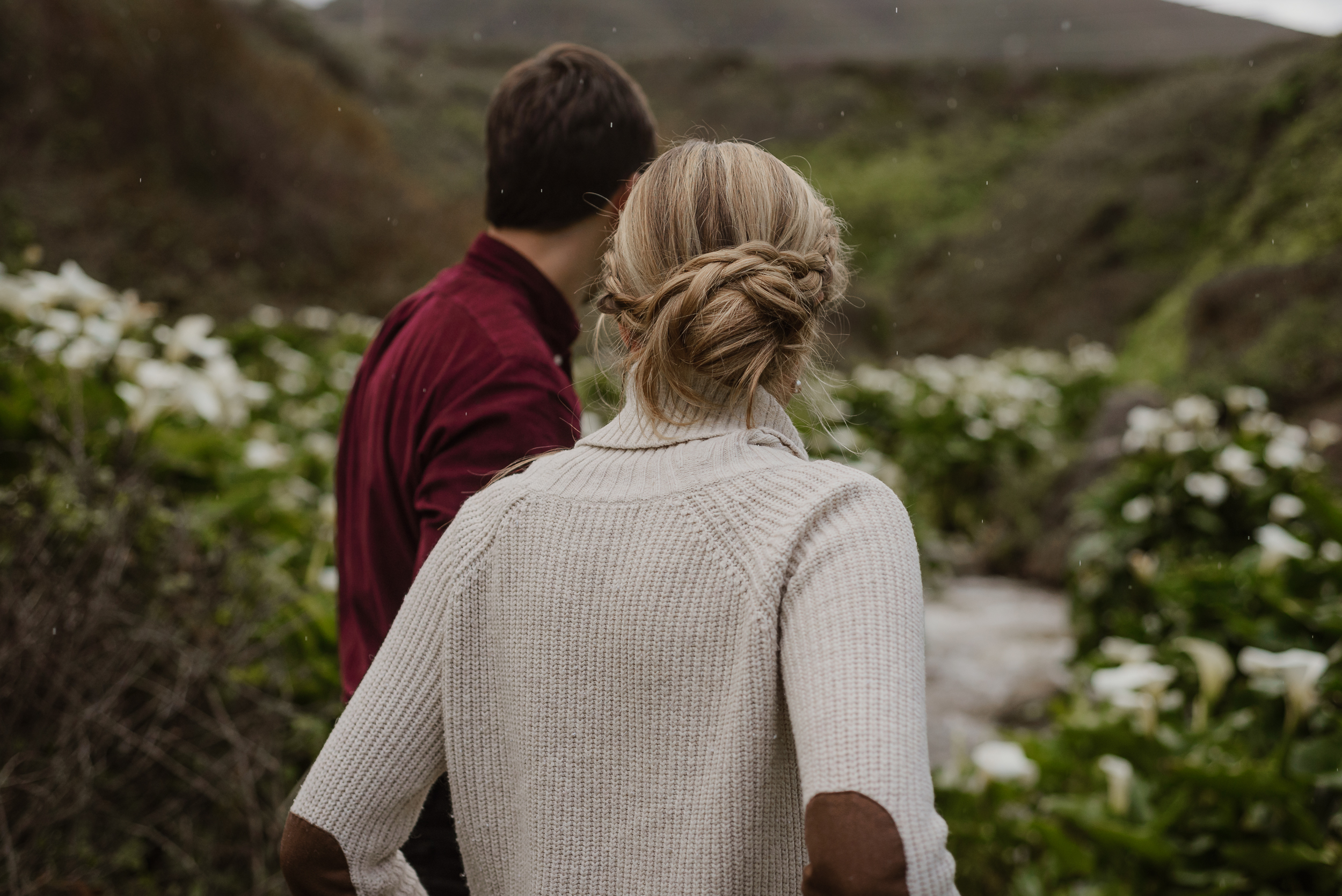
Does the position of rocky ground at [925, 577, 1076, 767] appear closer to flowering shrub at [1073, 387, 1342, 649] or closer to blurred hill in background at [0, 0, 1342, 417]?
flowering shrub at [1073, 387, 1342, 649]

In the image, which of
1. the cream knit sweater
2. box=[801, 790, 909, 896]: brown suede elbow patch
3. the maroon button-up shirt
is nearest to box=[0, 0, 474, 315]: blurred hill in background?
the maroon button-up shirt

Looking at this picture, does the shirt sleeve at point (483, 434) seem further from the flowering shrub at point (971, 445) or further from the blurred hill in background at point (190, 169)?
the blurred hill in background at point (190, 169)

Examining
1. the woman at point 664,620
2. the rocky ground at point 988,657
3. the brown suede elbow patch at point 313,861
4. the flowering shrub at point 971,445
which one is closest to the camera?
the woman at point 664,620

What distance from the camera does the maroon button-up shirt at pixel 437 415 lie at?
1.30 meters

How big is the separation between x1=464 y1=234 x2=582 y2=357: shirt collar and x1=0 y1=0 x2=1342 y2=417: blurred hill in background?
0.39 meters

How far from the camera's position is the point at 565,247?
154 centimetres

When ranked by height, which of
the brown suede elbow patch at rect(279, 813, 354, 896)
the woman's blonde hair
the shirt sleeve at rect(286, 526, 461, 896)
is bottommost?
the brown suede elbow patch at rect(279, 813, 354, 896)

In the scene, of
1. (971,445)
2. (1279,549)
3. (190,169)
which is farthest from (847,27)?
(1279,549)

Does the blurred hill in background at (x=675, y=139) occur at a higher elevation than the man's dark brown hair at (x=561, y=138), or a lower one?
lower

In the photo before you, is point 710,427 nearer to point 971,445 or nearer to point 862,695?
point 862,695

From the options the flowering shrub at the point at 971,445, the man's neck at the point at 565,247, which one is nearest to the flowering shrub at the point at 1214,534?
the flowering shrub at the point at 971,445

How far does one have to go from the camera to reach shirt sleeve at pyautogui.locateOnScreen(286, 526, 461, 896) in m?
1.01

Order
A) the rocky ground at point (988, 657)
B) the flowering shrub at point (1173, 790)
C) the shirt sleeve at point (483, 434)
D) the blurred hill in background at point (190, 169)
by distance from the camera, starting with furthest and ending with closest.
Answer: the blurred hill in background at point (190, 169), the rocky ground at point (988, 657), the flowering shrub at point (1173, 790), the shirt sleeve at point (483, 434)

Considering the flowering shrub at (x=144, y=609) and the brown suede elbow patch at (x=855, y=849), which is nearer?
the brown suede elbow patch at (x=855, y=849)
